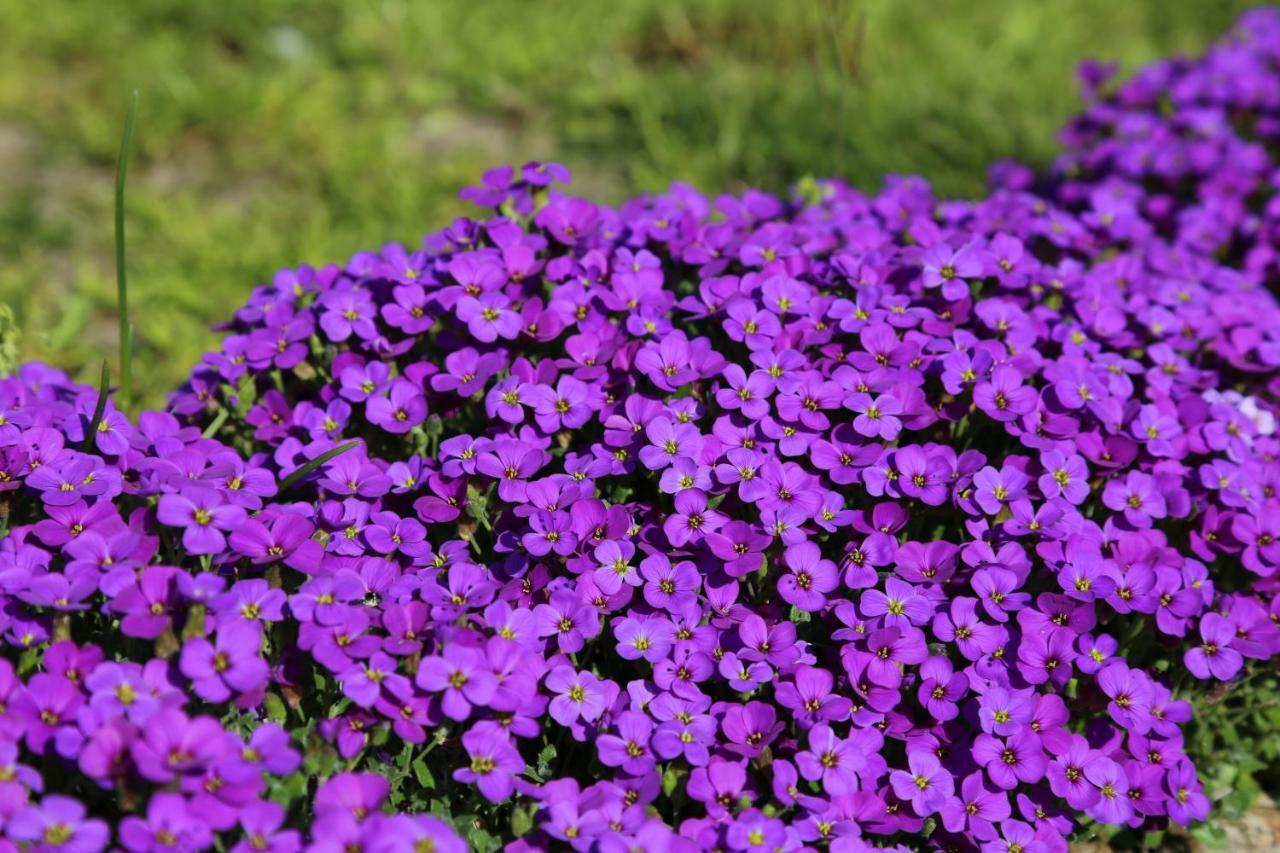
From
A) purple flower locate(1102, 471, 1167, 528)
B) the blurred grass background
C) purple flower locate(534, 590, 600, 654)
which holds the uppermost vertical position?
the blurred grass background

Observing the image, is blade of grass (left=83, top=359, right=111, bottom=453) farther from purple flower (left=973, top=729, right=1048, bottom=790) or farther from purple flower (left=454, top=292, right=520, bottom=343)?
purple flower (left=973, top=729, right=1048, bottom=790)

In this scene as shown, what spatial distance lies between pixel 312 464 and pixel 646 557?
852mm

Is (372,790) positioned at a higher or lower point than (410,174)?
lower

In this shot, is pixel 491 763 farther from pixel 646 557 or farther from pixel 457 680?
pixel 646 557

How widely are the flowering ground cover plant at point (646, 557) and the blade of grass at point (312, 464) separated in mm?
43

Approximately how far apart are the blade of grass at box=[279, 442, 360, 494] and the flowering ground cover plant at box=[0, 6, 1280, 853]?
4 centimetres

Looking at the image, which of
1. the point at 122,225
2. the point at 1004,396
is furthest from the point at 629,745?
the point at 122,225

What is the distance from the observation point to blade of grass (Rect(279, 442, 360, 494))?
2821mm

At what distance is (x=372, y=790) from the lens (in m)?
2.31

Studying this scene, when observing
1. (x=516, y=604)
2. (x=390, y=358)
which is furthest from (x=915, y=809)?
(x=390, y=358)

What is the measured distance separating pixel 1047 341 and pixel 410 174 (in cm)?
373

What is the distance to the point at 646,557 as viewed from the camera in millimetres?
2895

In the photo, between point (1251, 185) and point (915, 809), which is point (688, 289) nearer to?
point (915, 809)

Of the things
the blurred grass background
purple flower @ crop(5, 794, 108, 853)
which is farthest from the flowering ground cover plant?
the blurred grass background
